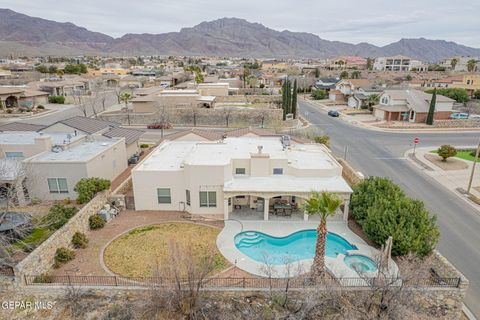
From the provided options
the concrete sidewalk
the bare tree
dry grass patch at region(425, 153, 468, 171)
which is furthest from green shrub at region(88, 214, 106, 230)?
dry grass patch at region(425, 153, 468, 171)

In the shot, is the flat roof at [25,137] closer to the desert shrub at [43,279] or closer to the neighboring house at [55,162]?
the neighboring house at [55,162]

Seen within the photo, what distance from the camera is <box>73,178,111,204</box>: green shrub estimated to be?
23391mm

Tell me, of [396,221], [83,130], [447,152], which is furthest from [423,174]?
[83,130]

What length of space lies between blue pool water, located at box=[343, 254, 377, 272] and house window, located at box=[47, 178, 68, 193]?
22.0 m

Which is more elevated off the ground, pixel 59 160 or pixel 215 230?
pixel 59 160

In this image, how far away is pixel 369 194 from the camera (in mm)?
21516

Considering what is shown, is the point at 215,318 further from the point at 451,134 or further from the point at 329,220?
the point at 451,134

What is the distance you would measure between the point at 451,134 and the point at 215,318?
5067 cm

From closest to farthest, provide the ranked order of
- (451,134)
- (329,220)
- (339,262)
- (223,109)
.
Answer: (339,262) < (329,220) < (451,134) < (223,109)

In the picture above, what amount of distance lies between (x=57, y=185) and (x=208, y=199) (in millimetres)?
12660

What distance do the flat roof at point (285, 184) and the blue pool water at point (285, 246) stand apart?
306 cm

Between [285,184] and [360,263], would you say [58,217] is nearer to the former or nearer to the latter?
[285,184]

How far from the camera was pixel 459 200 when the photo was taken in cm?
2656

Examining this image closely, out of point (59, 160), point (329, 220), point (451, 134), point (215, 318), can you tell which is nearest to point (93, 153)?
point (59, 160)
